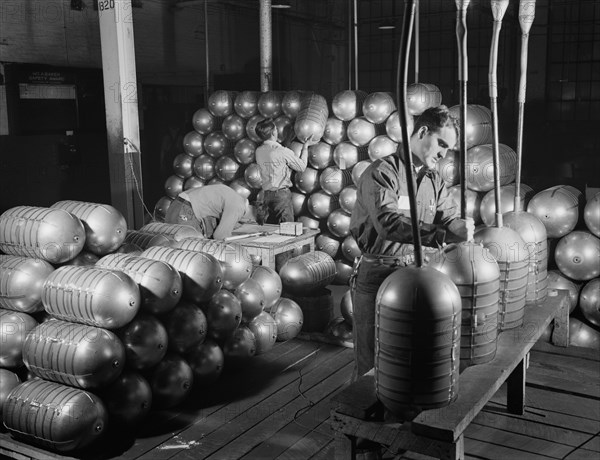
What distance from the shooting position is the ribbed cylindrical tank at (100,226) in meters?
A: 5.05

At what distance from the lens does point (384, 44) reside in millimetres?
17344

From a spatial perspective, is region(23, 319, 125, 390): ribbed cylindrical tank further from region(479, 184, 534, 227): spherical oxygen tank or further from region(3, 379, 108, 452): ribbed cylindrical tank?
region(479, 184, 534, 227): spherical oxygen tank

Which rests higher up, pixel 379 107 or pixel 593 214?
pixel 379 107

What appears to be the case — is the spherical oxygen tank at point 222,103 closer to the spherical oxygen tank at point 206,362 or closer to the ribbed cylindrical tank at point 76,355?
the spherical oxygen tank at point 206,362

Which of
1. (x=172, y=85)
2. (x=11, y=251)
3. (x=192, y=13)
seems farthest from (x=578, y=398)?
(x=192, y=13)

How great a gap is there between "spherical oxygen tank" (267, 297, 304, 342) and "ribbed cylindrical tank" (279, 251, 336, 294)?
0.38m

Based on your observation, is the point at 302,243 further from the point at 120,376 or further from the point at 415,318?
the point at 415,318

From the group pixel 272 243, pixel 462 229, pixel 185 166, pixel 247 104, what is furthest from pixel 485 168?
pixel 185 166

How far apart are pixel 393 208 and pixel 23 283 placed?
107 inches

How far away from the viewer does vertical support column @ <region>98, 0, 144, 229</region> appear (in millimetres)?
8055

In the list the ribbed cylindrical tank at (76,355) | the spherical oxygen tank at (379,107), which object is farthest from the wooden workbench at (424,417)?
the spherical oxygen tank at (379,107)

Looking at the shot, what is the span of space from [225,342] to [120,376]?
1.20 metres

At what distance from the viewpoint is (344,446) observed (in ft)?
8.98

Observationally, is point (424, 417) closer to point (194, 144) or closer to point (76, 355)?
point (76, 355)
